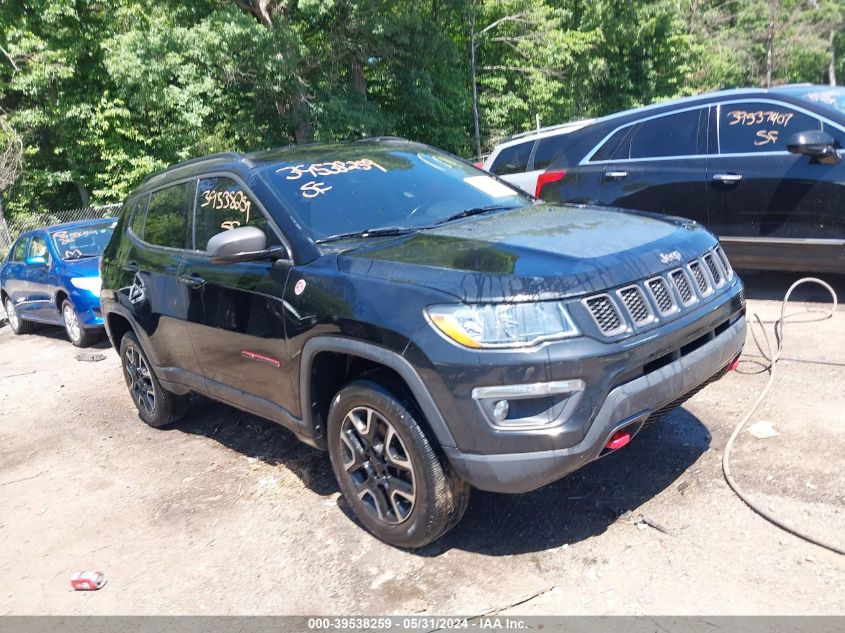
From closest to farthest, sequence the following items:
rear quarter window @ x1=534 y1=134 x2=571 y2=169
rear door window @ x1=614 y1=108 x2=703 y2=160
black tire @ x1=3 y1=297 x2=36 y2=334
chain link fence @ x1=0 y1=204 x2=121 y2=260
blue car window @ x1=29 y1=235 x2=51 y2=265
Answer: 1. rear door window @ x1=614 y1=108 x2=703 y2=160
2. rear quarter window @ x1=534 y1=134 x2=571 y2=169
3. blue car window @ x1=29 y1=235 x2=51 y2=265
4. black tire @ x1=3 y1=297 x2=36 y2=334
5. chain link fence @ x1=0 y1=204 x2=121 y2=260

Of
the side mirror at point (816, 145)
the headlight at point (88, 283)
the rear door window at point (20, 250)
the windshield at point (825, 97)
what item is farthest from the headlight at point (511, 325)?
the rear door window at point (20, 250)

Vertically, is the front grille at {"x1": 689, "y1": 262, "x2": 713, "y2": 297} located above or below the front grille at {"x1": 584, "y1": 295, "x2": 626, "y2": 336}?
below

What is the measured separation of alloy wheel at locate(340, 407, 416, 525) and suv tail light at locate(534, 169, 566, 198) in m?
4.97

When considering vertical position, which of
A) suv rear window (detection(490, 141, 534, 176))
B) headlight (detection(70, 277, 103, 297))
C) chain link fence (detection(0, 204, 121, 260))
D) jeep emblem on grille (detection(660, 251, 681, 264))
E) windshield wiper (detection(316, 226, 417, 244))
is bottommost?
chain link fence (detection(0, 204, 121, 260))

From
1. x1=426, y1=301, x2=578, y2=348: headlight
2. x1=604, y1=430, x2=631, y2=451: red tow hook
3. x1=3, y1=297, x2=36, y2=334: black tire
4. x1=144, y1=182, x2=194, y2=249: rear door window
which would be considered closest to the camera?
x1=426, y1=301, x2=578, y2=348: headlight

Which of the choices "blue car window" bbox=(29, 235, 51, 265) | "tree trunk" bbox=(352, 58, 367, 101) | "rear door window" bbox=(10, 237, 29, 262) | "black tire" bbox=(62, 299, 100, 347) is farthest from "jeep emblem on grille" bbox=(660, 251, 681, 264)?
"tree trunk" bbox=(352, 58, 367, 101)

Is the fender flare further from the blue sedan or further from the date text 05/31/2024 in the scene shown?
the blue sedan

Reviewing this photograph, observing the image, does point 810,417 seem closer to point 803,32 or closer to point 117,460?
point 117,460

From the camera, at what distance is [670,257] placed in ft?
10.9

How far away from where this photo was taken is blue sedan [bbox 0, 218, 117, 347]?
9.08 meters

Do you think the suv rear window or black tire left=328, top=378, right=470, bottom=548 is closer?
black tire left=328, top=378, right=470, bottom=548

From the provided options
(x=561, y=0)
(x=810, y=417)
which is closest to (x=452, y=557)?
(x=810, y=417)

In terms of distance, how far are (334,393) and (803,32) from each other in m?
46.7

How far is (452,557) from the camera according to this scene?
3404 mm
